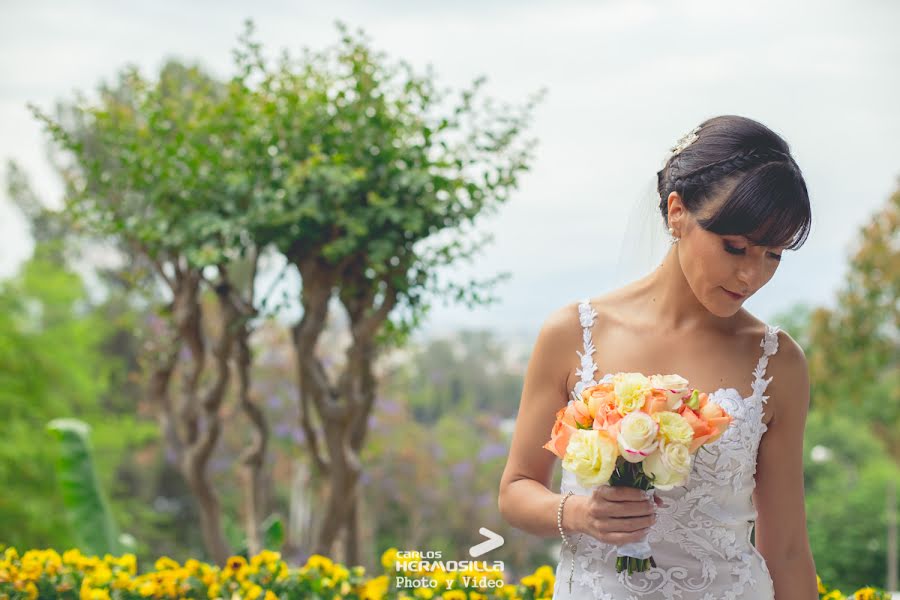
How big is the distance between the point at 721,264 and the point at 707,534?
0.53 m

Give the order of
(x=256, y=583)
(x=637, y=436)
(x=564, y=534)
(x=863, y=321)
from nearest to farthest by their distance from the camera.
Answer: (x=637, y=436), (x=564, y=534), (x=256, y=583), (x=863, y=321)

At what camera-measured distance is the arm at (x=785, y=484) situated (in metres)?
1.72

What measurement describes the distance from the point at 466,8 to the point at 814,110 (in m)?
5.60

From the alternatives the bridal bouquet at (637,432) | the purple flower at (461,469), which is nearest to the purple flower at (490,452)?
the purple flower at (461,469)

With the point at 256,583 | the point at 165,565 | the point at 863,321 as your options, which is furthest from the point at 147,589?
the point at 863,321

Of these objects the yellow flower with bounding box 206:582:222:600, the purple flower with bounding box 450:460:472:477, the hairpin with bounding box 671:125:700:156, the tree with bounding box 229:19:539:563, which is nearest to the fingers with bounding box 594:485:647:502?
the hairpin with bounding box 671:125:700:156

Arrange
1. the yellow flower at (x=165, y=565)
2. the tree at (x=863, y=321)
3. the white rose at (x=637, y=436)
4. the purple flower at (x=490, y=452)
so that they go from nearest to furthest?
the white rose at (x=637, y=436)
the yellow flower at (x=165, y=565)
the tree at (x=863, y=321)
the purple flower at (x=490, y=452)

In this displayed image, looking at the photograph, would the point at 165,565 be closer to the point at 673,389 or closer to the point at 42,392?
the point at 673,389

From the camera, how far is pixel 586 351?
1.75 m

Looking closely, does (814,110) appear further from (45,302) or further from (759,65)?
(45,302)

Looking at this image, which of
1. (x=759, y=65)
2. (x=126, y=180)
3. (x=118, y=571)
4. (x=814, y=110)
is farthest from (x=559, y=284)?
(x=814, y=110)

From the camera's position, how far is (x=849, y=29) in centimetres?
998

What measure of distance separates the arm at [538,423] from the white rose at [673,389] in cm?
28

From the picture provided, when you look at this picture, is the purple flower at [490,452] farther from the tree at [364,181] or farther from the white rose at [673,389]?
the white rose at [673,389]
